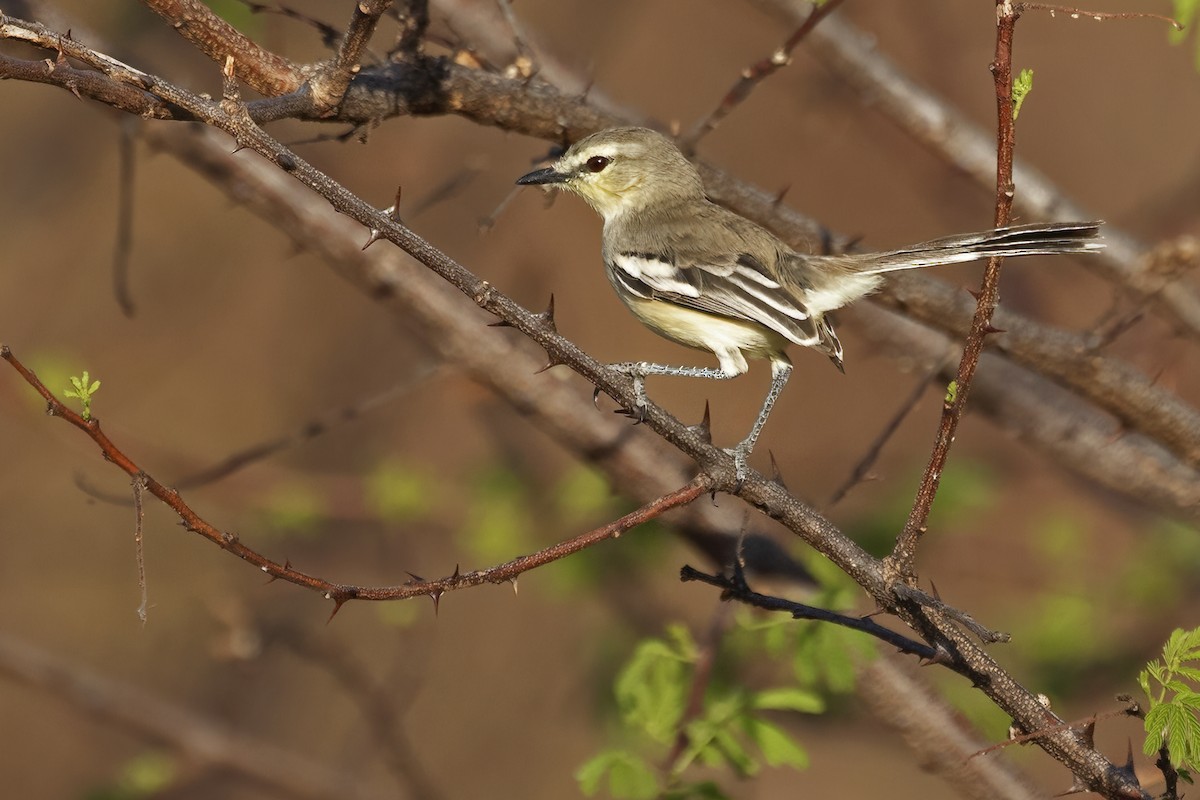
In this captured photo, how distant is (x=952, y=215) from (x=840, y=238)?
4.13 metres

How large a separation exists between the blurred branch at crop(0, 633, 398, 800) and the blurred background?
1.56 m

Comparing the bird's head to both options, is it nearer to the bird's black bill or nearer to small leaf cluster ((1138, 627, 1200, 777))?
the bird's black bill

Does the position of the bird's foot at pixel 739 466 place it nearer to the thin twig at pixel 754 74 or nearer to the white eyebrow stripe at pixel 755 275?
the white eyebrow stripe at pixel 755 275

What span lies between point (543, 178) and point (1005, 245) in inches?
75.2

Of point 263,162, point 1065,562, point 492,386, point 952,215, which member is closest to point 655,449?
point 492,386

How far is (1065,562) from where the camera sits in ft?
20.4

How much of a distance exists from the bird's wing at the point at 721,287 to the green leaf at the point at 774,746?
4.30 ft

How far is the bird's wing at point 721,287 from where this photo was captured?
389 centimetres

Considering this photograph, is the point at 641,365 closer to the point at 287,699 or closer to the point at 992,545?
the point at 992,545

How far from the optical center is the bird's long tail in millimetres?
3441

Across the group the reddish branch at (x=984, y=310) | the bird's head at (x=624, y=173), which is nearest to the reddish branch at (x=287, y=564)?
the reddish branch at (x=984, y=310)

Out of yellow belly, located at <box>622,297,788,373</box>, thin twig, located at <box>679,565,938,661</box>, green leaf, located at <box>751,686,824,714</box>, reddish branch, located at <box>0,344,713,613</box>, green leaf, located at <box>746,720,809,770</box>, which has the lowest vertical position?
reddish branch, located at <box>0,344,713,613</box>

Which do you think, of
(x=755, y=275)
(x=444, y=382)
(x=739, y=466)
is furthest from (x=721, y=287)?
(x=444, y=382)

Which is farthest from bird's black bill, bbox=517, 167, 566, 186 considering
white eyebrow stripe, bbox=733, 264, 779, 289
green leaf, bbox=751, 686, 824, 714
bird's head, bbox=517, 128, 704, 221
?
green leaf, bbox=751, 686, 824, 714
